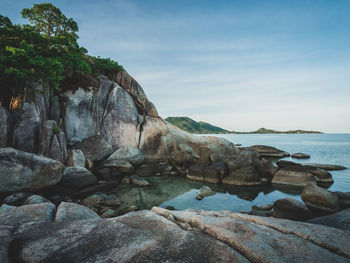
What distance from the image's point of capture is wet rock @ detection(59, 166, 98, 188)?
10578 mm

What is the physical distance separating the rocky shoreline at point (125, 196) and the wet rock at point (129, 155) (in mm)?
116

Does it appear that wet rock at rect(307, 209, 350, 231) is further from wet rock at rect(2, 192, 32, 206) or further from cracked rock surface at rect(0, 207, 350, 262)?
wet rock at rect(2, 192, 32, 206)

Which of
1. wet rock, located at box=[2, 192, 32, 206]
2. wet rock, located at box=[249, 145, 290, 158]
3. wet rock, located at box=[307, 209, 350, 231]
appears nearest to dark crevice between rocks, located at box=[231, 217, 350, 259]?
wet rock, located at box=[307, 209, 350, 231]

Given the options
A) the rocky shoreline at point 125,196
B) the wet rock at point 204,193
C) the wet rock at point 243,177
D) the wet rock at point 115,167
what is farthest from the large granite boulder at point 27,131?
the wet rock at point 243,177

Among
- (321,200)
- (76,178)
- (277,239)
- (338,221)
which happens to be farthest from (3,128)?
(321,200)

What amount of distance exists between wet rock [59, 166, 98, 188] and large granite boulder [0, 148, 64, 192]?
1444mm

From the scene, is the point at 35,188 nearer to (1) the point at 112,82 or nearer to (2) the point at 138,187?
(2) the point at 138,187

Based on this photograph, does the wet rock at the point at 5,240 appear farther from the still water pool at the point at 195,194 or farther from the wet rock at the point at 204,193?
the wet rock at the point at 204,193

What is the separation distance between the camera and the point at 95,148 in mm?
16766

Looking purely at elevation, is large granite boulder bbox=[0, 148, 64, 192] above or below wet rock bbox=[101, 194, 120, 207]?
above

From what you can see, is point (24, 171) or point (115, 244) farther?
point (24, 171)

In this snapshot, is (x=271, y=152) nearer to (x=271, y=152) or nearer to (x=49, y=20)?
(x=271, y=152)

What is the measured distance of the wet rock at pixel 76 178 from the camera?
34.7 feet

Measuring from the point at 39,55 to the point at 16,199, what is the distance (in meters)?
11.3
